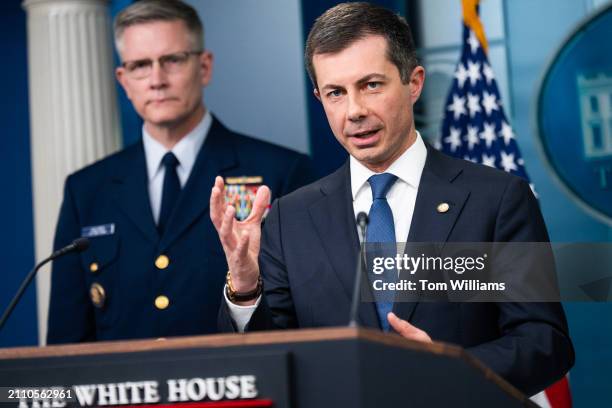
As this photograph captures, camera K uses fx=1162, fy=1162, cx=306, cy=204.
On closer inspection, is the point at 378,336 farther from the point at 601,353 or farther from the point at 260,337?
the point at 601,353

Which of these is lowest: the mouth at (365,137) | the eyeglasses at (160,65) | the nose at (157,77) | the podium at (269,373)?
the podium at (269,373)

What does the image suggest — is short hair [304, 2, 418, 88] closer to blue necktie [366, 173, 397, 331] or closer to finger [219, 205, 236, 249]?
blue necktie [366, 173, 397, 331]

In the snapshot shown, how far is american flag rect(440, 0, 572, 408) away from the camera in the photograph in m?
4.44

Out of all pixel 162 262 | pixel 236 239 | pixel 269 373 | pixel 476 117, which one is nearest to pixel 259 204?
pixel 236 239

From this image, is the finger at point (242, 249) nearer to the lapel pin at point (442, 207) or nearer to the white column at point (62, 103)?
the lapel pin at point (442, 207)

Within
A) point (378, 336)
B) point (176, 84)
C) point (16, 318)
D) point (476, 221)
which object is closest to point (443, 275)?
point (476, 221)

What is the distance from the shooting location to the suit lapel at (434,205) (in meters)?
2.76

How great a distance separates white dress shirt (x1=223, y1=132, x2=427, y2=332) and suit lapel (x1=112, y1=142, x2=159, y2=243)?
124 centimetres

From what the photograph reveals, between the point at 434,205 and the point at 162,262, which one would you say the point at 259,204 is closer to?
the point at 434,205

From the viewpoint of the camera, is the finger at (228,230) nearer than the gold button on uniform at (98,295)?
Yes

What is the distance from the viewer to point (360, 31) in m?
2.82

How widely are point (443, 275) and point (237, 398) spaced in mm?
905

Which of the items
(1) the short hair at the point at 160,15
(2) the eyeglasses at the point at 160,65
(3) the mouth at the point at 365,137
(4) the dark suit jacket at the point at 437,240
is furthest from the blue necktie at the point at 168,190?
(3) the mouth at the point at 365,137

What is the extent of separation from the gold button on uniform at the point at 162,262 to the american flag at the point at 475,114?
1.27 m
